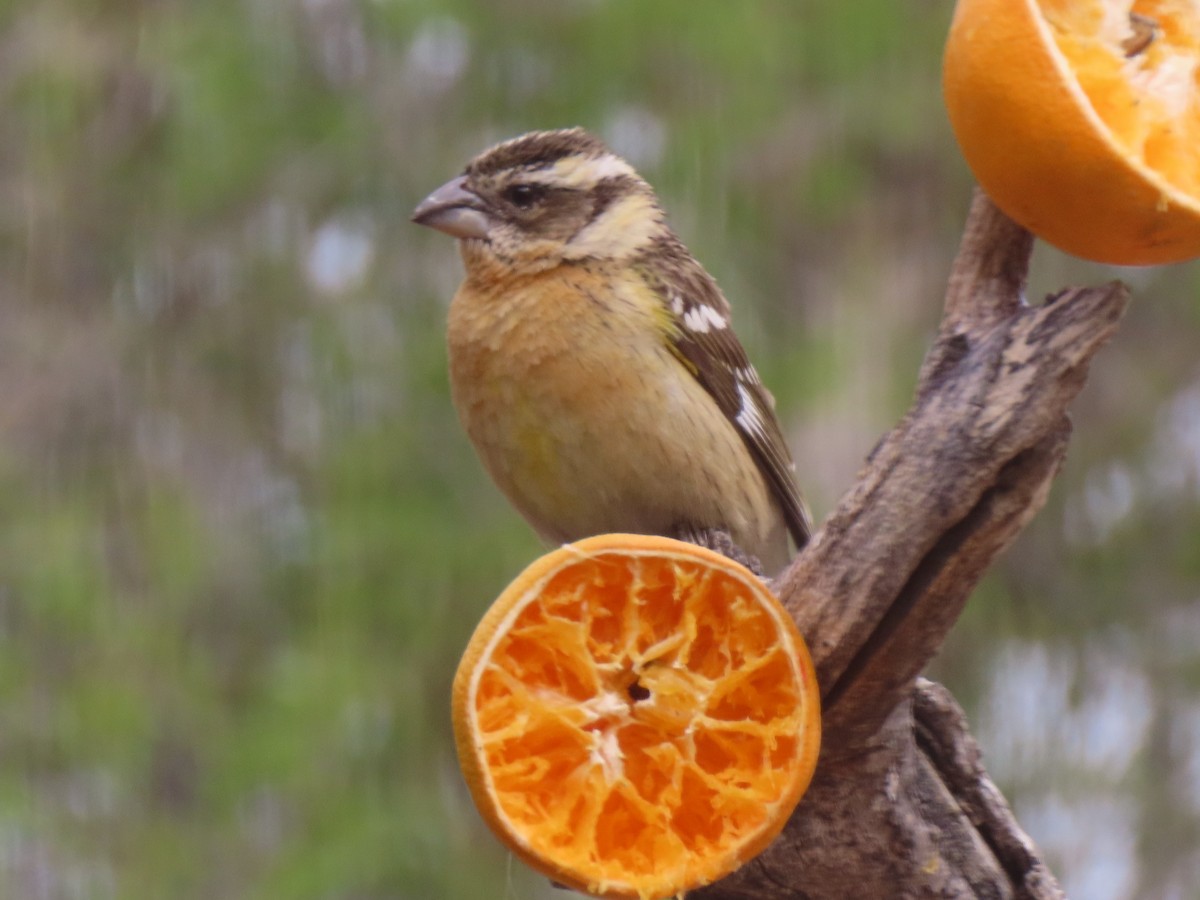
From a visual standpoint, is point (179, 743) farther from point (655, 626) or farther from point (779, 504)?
point (655, 626)

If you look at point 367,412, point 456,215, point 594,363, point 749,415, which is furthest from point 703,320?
point 367,412

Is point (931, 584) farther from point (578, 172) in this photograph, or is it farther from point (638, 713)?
point (578, 172)

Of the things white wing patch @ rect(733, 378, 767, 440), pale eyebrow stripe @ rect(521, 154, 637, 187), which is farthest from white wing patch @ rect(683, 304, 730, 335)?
pale eyebrow stripe @ rect(521, 154, 637, 187)

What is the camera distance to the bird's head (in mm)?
3428

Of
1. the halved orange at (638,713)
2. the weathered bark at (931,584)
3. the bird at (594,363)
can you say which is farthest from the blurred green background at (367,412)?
the halved orange at (638,713)

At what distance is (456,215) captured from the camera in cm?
343

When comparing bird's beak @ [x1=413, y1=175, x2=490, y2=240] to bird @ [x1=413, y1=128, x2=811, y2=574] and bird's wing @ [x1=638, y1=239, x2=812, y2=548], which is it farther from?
bird's wing @ [x1=638, y1=239, x2=812, y2=548]

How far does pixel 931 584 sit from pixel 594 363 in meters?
1.08

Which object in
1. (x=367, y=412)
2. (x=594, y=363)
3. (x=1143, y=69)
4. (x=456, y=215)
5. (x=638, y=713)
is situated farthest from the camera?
(x=367, y=412)

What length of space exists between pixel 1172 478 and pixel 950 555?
4425 mm

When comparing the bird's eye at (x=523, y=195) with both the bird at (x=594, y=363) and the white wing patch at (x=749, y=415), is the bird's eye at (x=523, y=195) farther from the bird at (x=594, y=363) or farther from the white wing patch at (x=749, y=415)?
the white wing patch at (x=749, y=415)

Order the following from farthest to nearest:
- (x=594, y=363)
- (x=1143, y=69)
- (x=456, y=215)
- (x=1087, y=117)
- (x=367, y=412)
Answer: (x=367, y=412) → (x=456, y=215) → (x=594, y=363) → (x=1143, y=69) → (x=1087, y=117)

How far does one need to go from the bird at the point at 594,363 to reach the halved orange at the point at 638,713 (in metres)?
0.83

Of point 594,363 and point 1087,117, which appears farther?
point 594,363
